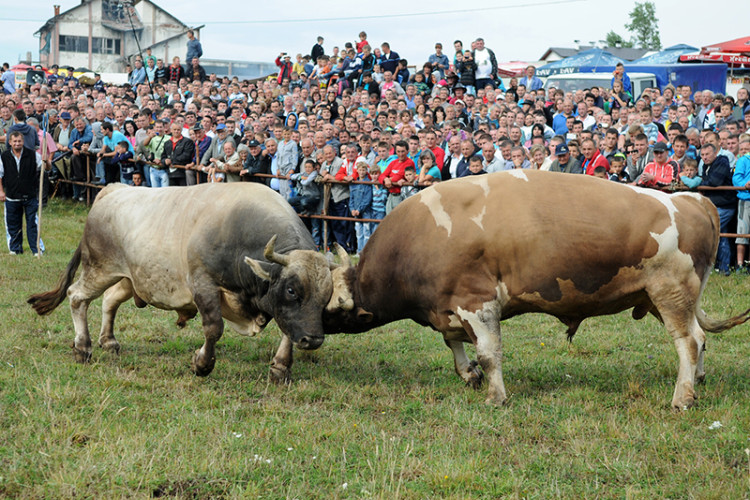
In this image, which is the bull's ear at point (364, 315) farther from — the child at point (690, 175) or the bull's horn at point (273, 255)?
the child at point (690, 175)

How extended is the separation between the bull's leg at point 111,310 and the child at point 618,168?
Answer: 6821 millimetres

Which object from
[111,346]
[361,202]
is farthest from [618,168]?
[111,346]

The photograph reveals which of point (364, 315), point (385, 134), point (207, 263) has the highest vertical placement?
point (385, 134)

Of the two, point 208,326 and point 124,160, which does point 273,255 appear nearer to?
point 208,326

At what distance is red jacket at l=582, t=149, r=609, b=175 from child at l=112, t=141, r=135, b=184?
10235mm

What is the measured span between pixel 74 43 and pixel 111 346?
217 feet

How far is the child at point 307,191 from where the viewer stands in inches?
557

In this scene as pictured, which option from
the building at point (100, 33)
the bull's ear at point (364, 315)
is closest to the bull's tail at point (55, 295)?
the bull's ear at point (364, 315)

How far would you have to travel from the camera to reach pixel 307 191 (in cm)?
1421

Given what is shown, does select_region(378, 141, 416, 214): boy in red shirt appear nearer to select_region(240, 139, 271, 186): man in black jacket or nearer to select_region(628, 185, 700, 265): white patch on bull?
select_region(240, 139, 271, 186): man in black jacket

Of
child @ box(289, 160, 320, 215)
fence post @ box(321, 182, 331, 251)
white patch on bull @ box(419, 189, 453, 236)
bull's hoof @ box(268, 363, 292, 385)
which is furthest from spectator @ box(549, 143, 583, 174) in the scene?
bull's hoof @ box(268, 363, 292, 385)

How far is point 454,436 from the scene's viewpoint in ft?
18.7

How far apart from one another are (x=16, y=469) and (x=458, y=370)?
3.66 meters

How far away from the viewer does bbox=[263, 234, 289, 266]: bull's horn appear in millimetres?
6605
